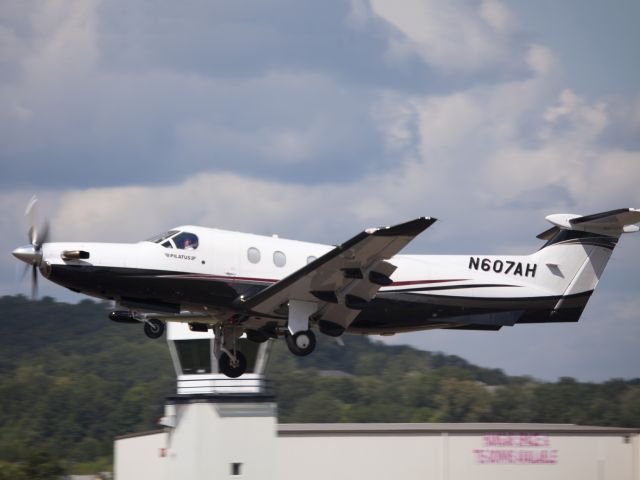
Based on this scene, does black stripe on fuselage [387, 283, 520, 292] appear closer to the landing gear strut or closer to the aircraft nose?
the landing gear strut

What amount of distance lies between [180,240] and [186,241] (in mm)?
154

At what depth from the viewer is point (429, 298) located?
92.4 ft

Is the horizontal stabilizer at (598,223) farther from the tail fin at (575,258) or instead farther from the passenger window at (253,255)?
the passenger window at (253,255)

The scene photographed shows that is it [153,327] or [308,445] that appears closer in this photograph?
[153,327]

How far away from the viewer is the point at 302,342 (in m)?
27.0

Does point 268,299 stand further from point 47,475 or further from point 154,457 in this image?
point 47,475

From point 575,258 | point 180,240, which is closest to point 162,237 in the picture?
point 180,240

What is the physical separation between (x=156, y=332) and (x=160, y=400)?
64.7 metres

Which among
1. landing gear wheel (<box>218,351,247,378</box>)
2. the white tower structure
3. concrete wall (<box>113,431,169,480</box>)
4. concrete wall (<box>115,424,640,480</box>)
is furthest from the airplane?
concrete wall (<box>113,431,169,480</box>)

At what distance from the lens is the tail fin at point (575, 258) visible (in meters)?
29.1

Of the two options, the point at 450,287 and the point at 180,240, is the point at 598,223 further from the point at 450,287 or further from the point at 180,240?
the point at 180,240

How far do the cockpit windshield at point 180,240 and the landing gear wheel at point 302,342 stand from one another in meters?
3.38

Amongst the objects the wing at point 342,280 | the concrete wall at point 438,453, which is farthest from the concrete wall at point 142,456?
the wing at point 342,280

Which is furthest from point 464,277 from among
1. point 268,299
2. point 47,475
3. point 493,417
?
point 493,417
